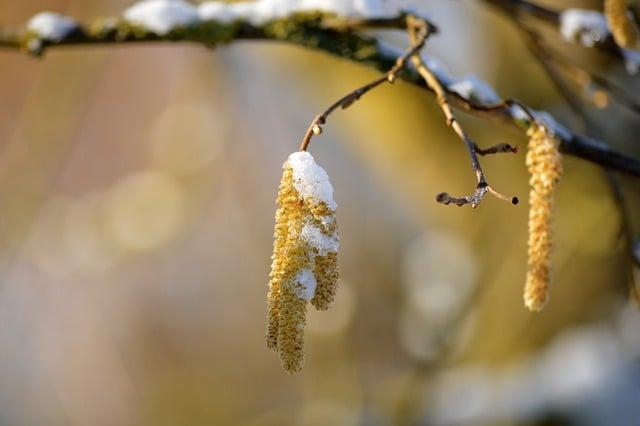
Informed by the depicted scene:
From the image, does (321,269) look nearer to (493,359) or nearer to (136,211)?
(493,359)

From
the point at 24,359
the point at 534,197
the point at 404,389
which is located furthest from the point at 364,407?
the point at 24,359

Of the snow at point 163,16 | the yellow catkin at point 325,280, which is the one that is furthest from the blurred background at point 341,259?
the snow at point 163,16

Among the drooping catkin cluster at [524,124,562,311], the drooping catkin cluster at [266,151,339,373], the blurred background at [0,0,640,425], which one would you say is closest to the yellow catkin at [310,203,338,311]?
the drooping catkin cluster at [266,151,339,373]

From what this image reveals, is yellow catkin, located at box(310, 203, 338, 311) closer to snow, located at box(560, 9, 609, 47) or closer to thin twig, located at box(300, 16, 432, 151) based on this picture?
thin twig, located at box(300, 16, 432, 151)

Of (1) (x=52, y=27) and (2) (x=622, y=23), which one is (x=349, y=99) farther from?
(1) (x=52, y=27)

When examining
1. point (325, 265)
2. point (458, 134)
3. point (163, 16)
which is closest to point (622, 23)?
point (458, 134)

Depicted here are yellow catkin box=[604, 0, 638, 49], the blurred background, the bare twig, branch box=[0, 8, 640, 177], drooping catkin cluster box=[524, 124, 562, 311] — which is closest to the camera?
the bare twig

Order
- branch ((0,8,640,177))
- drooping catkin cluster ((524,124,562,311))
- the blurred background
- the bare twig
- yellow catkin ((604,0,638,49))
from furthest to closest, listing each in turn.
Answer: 1. the blurred background
2. branch ((0,8,640,177))
3. yellow catkin ((604,0,638,49))
4. drooping catkin cluster ((524,124,562,311))
5. the bare twig
